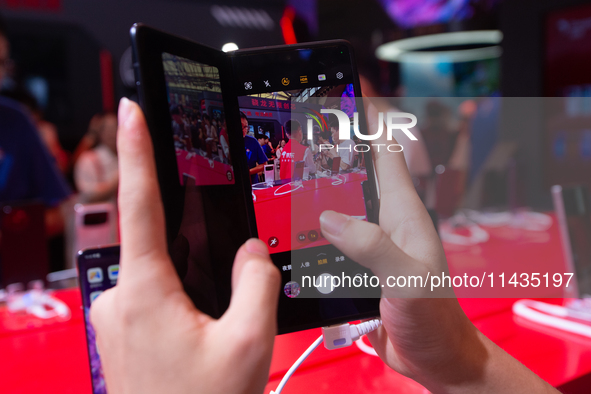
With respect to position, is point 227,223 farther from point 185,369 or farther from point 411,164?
point 411,164

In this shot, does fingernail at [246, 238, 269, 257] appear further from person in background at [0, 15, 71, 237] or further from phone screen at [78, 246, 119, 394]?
person in background at [0, 15, 71, 237]

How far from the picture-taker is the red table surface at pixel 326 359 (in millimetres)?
628

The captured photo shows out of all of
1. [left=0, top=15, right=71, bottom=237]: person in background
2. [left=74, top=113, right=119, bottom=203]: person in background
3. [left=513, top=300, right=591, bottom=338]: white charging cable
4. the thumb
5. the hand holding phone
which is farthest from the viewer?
[left=74, top=113, right=119, bottom=203]: person in background

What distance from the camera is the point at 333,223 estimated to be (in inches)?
17.4

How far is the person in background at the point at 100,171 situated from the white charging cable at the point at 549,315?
2.25m

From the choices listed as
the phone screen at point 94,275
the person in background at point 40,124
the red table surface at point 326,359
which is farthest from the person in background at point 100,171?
the phone screen at point 94,275

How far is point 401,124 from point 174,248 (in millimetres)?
373

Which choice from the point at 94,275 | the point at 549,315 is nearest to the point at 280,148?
the point at 94,275

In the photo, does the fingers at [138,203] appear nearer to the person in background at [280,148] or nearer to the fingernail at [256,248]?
the fingernail at [256,248]

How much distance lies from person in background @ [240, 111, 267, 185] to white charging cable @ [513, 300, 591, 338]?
754mm

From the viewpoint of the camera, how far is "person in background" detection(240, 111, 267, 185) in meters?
0.48

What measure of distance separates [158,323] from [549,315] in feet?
3.00

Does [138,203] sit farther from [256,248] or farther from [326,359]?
[326,359]

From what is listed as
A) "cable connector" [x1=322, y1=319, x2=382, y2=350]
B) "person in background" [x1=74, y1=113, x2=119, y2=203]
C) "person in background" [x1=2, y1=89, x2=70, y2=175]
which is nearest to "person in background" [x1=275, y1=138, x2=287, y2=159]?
"cable connector" [x1=322, y1=319, x2=382, y2=350]
